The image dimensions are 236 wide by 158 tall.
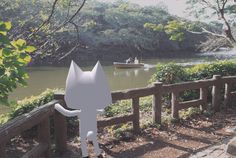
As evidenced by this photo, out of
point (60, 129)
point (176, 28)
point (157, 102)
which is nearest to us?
point (60, 129)

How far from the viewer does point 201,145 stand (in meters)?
6.30

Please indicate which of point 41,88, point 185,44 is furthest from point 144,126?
point 185,44

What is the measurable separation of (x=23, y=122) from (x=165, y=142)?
2919 mm

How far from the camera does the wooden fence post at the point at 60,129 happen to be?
578 centimetres

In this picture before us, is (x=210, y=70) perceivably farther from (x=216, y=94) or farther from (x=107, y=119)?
(x=107, y=119)

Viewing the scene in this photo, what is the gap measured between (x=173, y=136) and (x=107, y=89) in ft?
12.3

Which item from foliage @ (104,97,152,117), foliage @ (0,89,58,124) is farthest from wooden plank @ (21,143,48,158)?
foliage @ (104,97,152,117)

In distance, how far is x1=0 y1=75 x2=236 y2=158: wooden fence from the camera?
4250 mm

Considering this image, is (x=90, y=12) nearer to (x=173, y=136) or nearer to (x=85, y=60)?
→ (x=85, y=60)

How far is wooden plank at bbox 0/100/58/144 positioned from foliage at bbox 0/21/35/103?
1.03 feet

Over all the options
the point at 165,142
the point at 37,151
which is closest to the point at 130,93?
the point at 165,142

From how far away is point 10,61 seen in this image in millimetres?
4129

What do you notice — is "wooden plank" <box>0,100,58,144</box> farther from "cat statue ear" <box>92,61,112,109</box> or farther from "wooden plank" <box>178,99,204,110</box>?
"wooden plank" <box>178,99,204,110</box>

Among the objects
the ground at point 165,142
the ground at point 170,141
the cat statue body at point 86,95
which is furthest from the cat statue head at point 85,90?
the ground at point 170,141
